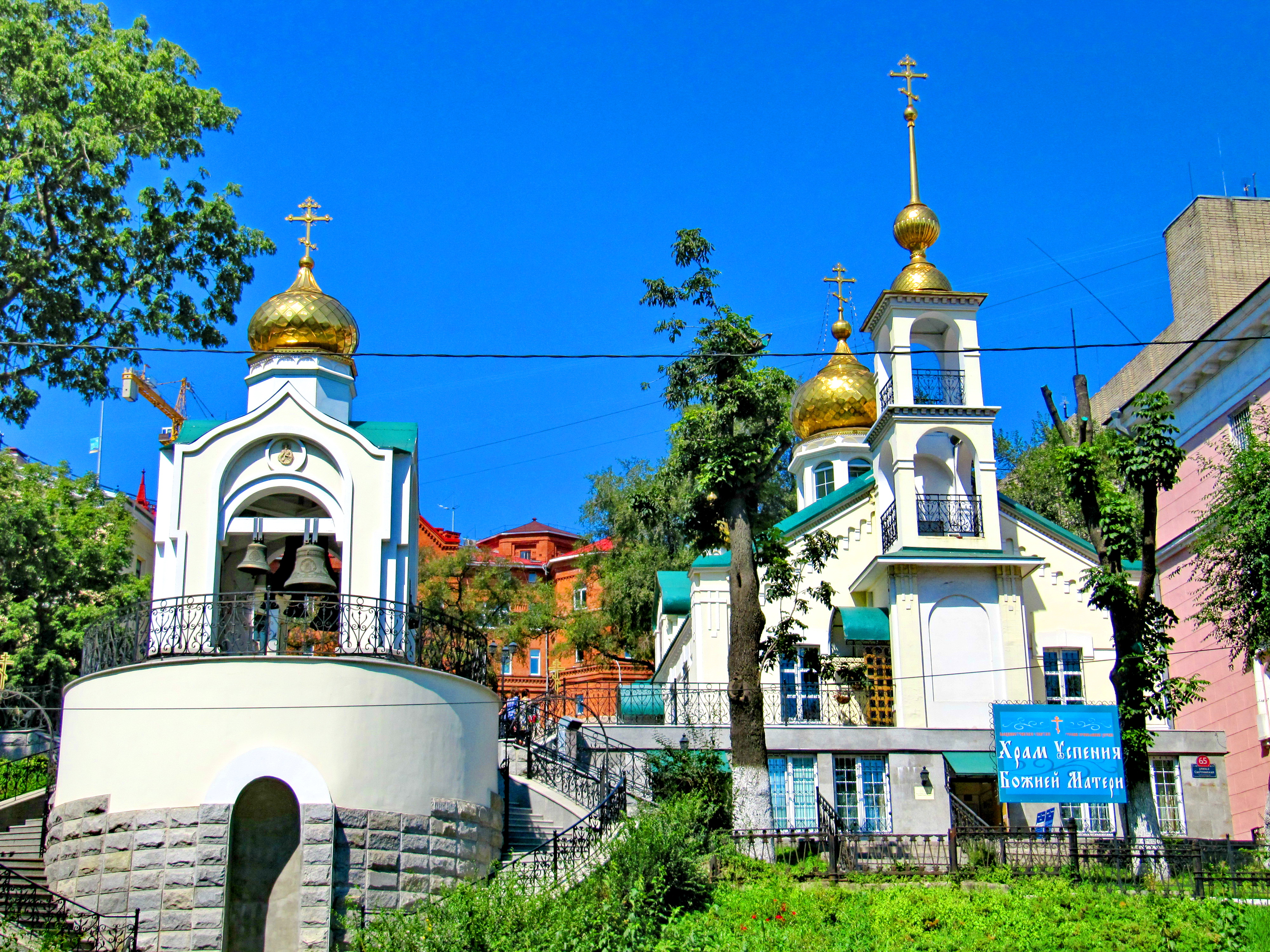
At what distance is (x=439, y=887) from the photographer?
642 inches

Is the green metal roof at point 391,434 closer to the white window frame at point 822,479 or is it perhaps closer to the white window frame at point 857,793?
the white window frame at point 857,793

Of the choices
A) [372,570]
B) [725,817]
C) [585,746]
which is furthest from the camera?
[585,746]

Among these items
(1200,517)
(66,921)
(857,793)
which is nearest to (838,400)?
(1200,517)

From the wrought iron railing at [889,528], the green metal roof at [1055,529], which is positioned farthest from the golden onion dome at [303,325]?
the green metal roof at [1055,529]

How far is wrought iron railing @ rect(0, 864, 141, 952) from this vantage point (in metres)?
14.7

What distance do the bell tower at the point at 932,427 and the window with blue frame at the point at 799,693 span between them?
3082 millimetres

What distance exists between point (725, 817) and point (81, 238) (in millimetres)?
15564

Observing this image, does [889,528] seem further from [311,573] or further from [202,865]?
[202,865]

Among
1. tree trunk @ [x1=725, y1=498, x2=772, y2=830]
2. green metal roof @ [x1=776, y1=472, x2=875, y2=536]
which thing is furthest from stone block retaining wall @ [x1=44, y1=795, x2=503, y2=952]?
green metal roof @ [x1=776, y1=472, x2=875, y2=536]

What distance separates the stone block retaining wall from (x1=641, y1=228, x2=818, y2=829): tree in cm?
499

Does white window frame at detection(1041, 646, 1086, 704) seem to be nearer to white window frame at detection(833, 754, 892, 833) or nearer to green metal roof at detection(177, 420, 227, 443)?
white window frame at detection(833, 754, 892, 833)

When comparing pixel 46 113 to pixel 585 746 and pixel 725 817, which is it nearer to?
pixel 585 746

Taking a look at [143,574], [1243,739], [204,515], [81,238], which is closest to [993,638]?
[1243,739]

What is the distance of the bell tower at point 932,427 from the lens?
88.2 feet
